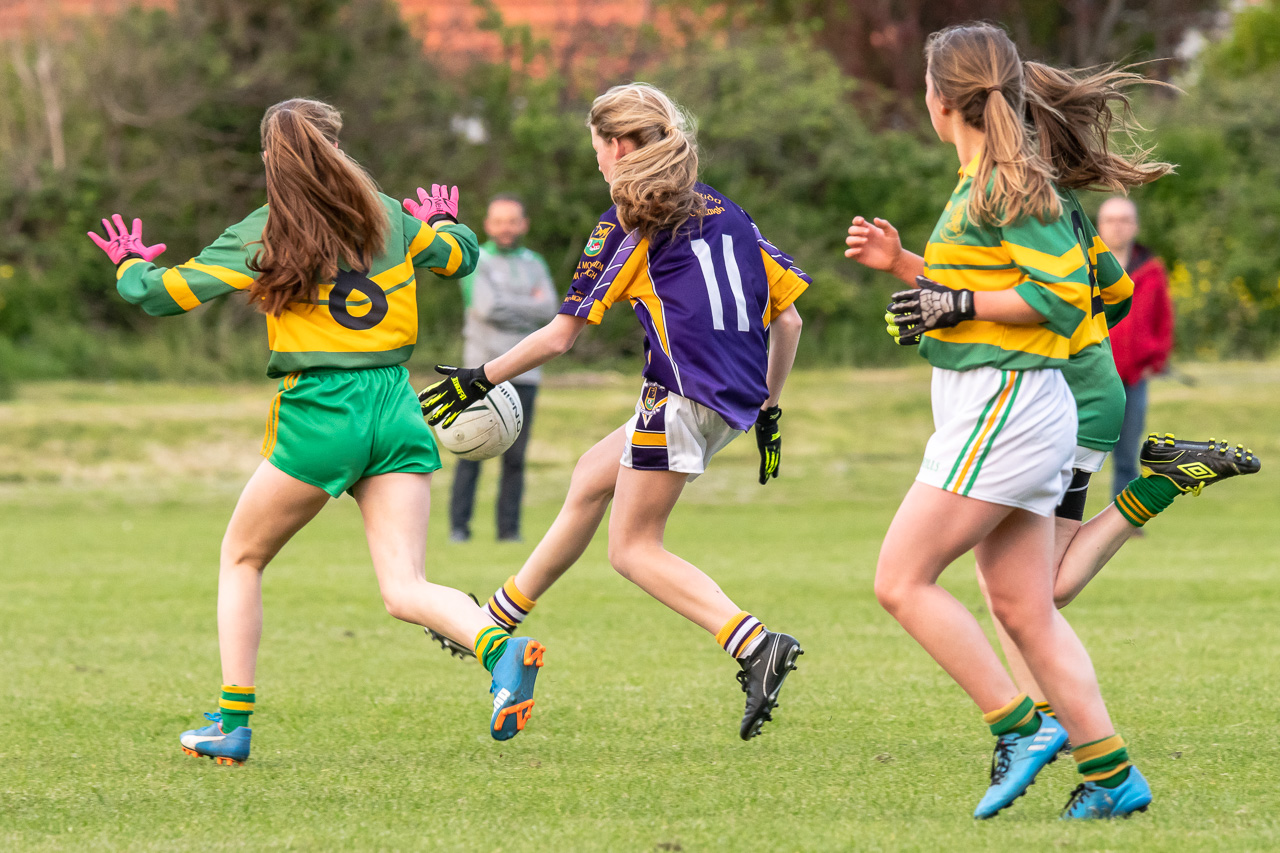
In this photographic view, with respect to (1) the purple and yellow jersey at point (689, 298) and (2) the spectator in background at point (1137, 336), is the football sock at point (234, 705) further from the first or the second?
(2) the spectator in background at point (1137, 336)

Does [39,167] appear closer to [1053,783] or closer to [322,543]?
[322,543]

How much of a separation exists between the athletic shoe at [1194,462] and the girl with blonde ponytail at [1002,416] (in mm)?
1039

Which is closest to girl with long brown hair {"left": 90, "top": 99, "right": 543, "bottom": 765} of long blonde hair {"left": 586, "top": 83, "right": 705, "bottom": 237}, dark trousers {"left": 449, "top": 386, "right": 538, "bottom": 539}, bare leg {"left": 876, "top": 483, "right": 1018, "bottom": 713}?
long blonde hair {"left": 586, "top": 83, "right": 705, "bottom": 237}

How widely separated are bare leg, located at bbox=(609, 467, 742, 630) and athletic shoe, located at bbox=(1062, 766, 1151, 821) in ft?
4.46

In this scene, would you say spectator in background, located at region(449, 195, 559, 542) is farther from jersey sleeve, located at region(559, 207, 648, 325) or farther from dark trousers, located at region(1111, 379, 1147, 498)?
jersey sleeve, located at region(559, 207, 648, 325)

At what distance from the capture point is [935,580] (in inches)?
156

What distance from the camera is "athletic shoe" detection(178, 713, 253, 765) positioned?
485 centimetres

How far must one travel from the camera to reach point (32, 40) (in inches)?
866

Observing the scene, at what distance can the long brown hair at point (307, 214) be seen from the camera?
466 centimetres

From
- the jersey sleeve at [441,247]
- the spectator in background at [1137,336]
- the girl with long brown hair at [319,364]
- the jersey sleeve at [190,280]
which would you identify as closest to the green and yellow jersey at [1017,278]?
the girl with long brown hair at [319,364]

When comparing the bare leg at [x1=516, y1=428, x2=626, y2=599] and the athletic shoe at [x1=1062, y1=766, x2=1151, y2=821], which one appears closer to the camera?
the athletic shoe at [x1=1062, y1=766, x2=1151, y2=821]

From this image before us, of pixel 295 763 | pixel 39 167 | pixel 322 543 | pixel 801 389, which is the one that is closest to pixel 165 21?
pixel 39 167

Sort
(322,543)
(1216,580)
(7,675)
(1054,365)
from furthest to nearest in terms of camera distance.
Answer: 1. (322,543)
2. (1216,580)
3. (7,675)
4. (1054,365)

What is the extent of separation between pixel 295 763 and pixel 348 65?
18666 mm
